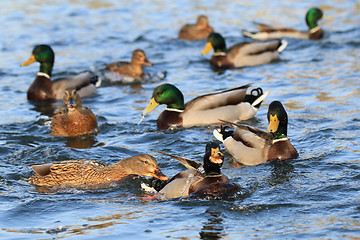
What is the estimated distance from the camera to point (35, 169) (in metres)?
7.59

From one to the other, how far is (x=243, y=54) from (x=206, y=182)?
321 inches

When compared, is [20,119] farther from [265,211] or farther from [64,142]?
[265,211]

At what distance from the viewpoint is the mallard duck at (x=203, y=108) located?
34.1 ft

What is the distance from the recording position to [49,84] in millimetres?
12555

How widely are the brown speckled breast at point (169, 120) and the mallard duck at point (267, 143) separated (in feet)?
5.79

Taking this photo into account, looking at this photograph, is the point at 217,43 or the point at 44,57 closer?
the point at 44,57

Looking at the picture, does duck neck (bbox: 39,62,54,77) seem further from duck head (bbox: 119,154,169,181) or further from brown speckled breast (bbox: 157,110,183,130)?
duck head (bbox: 119,154,169,181)

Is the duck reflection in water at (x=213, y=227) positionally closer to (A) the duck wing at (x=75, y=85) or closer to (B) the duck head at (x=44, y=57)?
(A) the duck wing at (x=75, y=85)

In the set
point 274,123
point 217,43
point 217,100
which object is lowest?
point 274,123

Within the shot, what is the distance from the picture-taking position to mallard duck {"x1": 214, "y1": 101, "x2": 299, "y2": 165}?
27.3 ft

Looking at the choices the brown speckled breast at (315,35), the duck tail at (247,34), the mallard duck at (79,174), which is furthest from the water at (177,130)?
the duck tail at (247,34)

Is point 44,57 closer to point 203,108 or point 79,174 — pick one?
point 203,108

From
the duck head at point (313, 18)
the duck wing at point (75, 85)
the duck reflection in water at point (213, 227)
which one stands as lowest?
Answer: the duck reflection in water at point (213, 227)

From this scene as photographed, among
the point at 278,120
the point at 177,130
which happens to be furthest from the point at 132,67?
the point at 278,120
